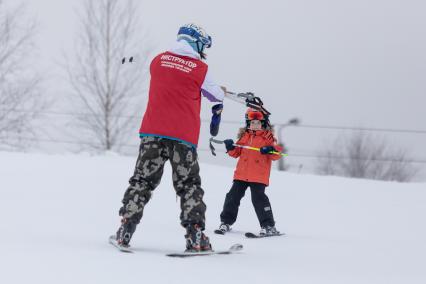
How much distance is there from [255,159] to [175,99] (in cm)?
249

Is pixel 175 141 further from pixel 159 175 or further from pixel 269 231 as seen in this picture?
pixel 269 231

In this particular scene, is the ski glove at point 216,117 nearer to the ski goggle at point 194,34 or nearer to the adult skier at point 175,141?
the adult skier at point 175,141

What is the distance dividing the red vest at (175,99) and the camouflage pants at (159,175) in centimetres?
9

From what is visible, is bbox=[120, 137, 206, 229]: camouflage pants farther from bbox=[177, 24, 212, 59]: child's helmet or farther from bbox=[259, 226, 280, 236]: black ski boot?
bbox=[259, 226, 280, 236]: black ski boot

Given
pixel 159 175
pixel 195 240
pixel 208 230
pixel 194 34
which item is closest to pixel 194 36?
pixel 194 34

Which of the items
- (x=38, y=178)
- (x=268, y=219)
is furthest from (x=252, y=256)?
(x=38, y=178)

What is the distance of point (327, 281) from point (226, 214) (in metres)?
3.20

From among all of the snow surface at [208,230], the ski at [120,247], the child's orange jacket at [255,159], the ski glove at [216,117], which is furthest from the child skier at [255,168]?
the ski at [120,247]

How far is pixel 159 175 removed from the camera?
593cm

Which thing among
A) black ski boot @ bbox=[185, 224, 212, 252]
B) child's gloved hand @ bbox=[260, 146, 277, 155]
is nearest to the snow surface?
black ski boot @ bbox=[185, 224, 212, 252]

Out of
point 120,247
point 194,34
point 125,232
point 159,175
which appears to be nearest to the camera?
point 120,247

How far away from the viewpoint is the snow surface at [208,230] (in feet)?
16.3

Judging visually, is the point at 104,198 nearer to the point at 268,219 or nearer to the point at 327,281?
the point at 268,219

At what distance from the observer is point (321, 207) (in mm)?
11570
